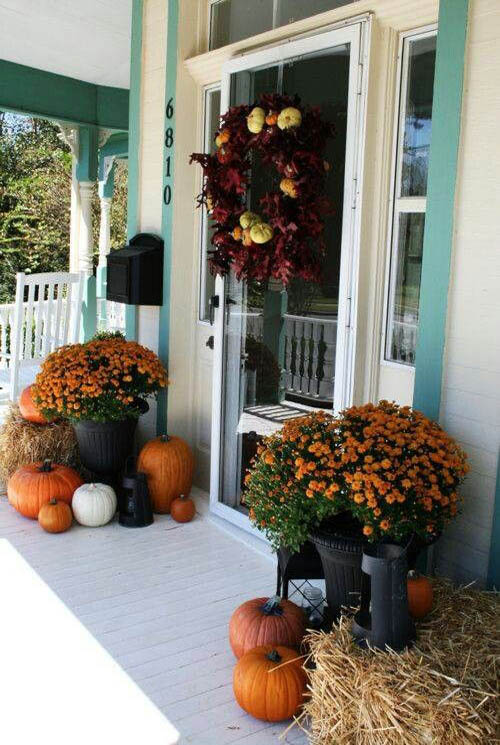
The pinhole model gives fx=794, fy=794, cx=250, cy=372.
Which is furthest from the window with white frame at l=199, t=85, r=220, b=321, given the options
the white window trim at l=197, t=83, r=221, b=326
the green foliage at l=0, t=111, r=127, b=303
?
the green foliage at l=0, t=111, r=127, b=303

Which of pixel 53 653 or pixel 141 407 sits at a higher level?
pixel 141 407

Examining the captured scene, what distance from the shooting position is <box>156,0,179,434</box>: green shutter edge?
4.35 m

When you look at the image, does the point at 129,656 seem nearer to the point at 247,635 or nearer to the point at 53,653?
the point at 53,653

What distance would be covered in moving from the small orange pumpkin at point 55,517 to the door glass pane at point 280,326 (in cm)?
82

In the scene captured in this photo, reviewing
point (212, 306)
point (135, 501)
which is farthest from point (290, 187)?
point (135, 501)

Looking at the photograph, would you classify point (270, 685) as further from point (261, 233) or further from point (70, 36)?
point (70, 36)

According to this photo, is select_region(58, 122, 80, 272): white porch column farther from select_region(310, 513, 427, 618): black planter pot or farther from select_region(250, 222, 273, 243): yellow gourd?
select_region(310, 513, 427, 618): black planter pot

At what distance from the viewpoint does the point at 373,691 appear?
1986 mm

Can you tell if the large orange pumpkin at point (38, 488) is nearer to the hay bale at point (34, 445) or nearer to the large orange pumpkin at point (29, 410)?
the hay bale at point (34, 445)

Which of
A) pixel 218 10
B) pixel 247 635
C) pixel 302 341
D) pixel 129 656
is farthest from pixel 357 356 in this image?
pixel 218 10

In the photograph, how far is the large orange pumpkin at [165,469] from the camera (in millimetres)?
4180

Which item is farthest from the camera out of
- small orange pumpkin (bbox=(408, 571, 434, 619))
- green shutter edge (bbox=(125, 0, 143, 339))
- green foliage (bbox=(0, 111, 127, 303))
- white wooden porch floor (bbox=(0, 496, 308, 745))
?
green foliage (bbox=(0, 111, 127, 303))

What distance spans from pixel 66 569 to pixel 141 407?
3.51ft

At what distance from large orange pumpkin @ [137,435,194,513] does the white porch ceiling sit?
117 inches
